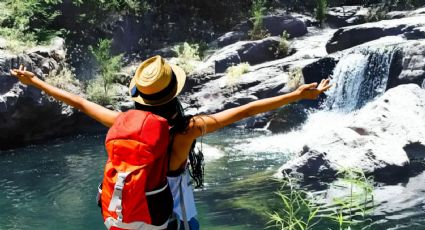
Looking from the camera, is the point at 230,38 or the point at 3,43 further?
the point at 230,38

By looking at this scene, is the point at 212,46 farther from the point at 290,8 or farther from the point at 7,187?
the point at 7,187

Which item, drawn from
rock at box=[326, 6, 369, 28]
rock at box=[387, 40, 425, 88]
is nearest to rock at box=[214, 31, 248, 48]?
rock at box=[326, 6, 369, 28]

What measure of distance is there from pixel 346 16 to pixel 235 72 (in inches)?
316

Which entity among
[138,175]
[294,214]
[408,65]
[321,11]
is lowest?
[321,11]

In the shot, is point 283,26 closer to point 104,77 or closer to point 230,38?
point 230,38

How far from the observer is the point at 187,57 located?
54.8 feet

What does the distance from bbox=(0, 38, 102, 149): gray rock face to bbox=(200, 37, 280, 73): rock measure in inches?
175

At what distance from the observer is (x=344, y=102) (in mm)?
14023

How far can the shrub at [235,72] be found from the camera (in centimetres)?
1494

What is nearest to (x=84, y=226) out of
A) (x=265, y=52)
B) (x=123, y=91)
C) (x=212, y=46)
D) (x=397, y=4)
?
(x=123, y=91)

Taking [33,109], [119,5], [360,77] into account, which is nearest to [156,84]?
[33,109]

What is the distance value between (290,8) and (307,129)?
1123cm

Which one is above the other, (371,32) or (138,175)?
(138,175)

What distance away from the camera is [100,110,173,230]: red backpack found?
2164 millimetres
